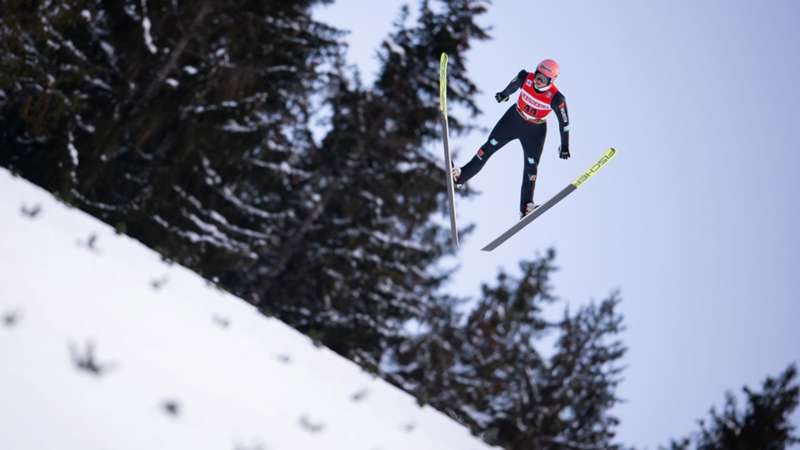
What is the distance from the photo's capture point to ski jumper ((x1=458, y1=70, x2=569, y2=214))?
7.02 metres

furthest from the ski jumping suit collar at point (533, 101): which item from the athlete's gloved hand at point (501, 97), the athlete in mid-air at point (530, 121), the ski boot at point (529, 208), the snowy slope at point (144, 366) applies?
the snowy slope at point (144, 366)

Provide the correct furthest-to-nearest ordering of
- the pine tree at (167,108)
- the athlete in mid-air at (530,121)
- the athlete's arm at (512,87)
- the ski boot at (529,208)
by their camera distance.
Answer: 1. the pine tree at (167,108)
2. the ski boot at (529,208)
3. the athlete's arm at (512,87)
4. the athlete in mid-air at (530,121)

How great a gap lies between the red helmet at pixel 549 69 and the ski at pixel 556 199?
6.34 ft

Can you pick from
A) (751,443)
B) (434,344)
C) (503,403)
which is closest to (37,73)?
(434,344)

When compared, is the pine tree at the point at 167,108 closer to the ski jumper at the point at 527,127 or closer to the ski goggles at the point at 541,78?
the ski jumper at the point at 527,127

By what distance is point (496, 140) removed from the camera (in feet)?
26.2

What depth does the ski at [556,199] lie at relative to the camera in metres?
8.12

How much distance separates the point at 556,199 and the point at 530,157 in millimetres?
798

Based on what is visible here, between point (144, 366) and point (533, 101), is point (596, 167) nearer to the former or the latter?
point (533, 101)

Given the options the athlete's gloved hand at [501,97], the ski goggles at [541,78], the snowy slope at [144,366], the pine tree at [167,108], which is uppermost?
the pine tree at [167,108]

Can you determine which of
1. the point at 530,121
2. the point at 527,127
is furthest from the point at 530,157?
the point at 530,121

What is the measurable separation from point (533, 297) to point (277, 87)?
12462mm

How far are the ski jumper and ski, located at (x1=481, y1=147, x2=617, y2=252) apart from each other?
0.15 metres

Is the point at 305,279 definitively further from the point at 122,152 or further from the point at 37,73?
the point at 37,73
